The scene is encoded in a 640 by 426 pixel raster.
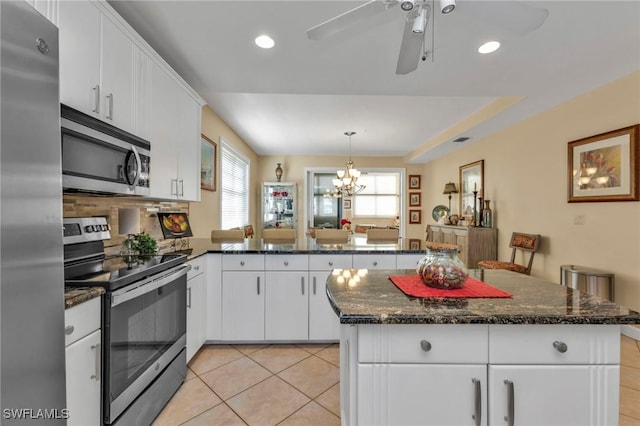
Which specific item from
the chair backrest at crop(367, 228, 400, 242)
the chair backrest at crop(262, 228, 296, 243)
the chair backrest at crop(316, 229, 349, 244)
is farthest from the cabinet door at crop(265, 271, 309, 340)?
the chair backrest at crop(367, 228, 400, 242)

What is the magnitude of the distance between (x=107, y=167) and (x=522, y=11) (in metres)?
2.16

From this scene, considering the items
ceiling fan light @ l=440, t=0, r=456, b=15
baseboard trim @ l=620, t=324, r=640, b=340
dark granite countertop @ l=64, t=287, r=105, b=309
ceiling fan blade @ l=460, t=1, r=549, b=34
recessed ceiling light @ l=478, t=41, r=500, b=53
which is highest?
recessed ceiling light @ l=478, t=41, r=500, b=53

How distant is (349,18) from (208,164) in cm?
290

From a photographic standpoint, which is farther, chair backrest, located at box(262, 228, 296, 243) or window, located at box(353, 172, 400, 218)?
window, located at box(353, 172, 400, 218)

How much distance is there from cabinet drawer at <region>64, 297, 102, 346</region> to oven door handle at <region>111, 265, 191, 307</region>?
0.07m

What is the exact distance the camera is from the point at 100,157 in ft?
4.86

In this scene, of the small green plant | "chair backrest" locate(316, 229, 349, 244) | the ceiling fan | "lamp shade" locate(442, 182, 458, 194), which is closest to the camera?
the ceiling fan

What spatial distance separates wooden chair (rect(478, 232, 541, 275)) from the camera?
3713 mm

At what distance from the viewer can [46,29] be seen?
90 cm

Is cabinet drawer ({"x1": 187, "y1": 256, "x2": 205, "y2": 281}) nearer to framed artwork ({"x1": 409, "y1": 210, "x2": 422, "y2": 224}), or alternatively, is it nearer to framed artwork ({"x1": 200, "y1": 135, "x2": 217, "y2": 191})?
framed artwork ({"x1": 200, "y1": 135, "x2": 217, "y2": 191})

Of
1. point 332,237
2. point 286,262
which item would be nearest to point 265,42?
point 286,262

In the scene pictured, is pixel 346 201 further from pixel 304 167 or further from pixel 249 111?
pixel 249 111

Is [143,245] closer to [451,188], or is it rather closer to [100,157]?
[100,157]

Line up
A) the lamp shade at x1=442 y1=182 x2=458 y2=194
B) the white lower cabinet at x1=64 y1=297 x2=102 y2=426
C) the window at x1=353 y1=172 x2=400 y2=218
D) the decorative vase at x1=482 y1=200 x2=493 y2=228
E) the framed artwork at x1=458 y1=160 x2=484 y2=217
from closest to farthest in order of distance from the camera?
the white lower cabinet at x1=64 y1=297 x2=102 y2=426, the decorative vase at x1=482 y1=200 x2=493 y2=228, the framed artwork at x1=458 y1=160 x2=484 y2=217, the lamp shade at x1=442 y1=182 x2=458 y2=194, the window at x1=353 y1=172 x2=400 y2=218
